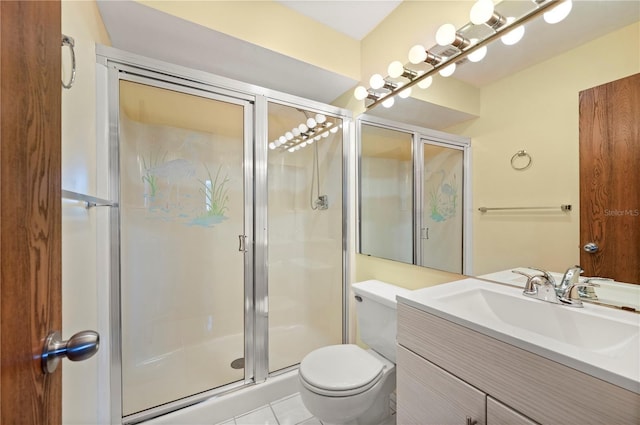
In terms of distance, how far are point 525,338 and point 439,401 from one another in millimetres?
405

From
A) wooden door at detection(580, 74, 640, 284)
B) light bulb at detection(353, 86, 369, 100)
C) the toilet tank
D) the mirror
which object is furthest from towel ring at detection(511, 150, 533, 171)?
light bulb at detection(353, 86, 369, 100)

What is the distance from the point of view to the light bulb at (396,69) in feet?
5.27

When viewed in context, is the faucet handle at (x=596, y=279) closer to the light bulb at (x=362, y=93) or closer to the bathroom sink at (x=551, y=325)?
the bathroom sink at (x=551, y=325)

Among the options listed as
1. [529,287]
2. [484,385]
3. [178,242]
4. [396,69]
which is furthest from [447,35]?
[178,242]

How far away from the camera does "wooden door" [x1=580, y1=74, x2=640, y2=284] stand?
33.6 inches

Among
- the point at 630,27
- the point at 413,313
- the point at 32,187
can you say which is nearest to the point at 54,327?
the point at 32,187

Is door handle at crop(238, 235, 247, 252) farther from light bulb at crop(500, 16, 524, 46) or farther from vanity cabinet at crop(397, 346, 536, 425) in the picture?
light bulb at crop(500, 16, 524, 46)

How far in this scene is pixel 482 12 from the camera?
1.13 m

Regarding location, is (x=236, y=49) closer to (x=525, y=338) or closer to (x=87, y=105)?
(x=87, y=105)

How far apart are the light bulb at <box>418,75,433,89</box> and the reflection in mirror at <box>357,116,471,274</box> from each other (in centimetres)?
24

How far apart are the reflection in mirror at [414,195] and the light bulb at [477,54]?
1.19ft

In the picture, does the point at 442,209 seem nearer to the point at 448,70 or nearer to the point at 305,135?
the point at 448,70

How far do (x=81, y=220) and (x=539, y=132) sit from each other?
190 cm

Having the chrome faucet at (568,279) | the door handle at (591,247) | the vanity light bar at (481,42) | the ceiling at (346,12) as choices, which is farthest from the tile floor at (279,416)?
the ceiling at (346,12)
